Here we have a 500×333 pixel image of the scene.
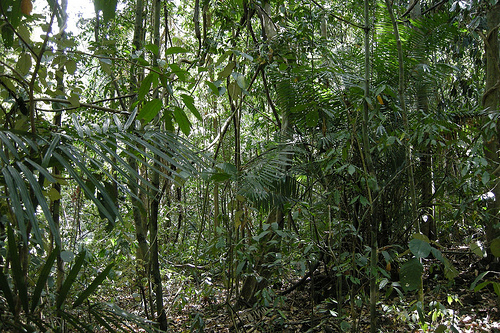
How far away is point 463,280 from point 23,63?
11.6ft

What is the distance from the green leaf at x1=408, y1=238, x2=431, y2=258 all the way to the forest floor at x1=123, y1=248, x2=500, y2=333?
95cm

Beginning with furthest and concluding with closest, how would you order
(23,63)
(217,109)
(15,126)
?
(217,109)
(23,63)
(15,126)

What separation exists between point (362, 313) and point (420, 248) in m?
1.96

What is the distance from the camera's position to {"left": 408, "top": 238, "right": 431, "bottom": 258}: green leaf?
4.36ft

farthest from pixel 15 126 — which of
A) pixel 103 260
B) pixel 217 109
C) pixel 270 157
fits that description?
pixel 217 109

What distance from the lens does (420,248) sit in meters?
1.35

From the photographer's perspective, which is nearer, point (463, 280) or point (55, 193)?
point (55, 193)

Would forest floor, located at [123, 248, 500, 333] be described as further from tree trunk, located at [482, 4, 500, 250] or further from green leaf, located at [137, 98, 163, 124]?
green leaf, located at [137, 98, 163, 124]

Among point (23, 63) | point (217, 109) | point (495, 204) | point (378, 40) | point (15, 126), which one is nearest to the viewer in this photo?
point (15, 126)

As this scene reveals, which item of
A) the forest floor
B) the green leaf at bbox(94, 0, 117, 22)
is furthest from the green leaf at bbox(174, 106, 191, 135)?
the forest floor

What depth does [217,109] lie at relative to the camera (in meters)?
6.03

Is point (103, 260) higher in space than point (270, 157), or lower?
lower

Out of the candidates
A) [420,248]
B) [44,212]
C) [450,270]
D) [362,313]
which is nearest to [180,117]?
[44,212]

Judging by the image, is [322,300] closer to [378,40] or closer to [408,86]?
[408,86]
